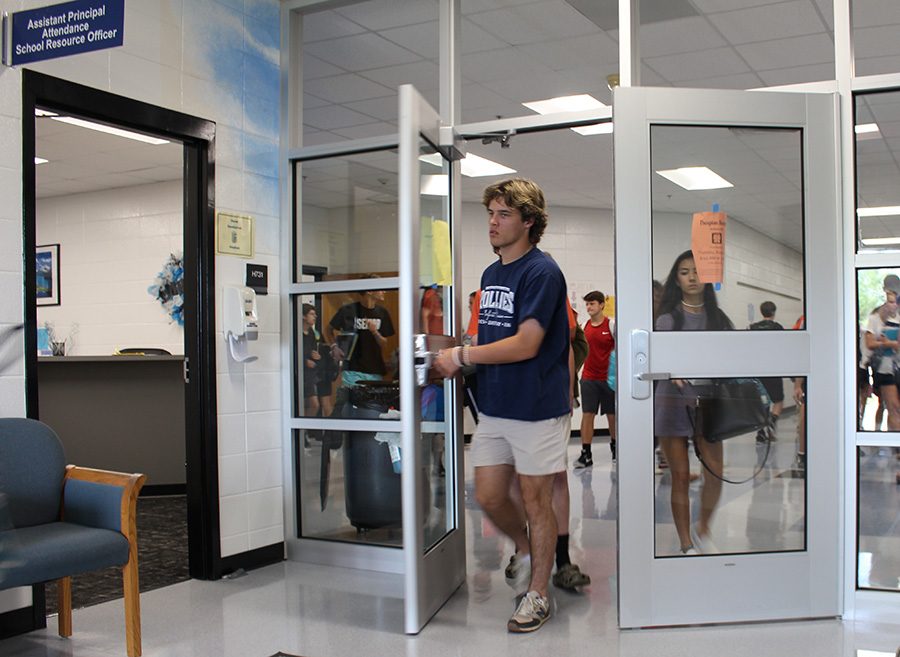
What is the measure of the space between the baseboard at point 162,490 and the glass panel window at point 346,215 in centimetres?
269

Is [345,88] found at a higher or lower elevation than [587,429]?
higher

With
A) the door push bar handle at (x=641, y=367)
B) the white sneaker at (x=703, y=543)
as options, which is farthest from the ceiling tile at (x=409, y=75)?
the white sneaker at (x=703, y=543)

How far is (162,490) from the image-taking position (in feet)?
20.6

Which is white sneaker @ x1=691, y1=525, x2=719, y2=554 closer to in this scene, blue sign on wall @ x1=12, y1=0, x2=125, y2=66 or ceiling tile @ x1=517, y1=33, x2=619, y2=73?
blue sign on wall @ x1=12, y1=0, x2=125, y2=66

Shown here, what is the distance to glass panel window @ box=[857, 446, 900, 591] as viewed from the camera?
3.38 metres

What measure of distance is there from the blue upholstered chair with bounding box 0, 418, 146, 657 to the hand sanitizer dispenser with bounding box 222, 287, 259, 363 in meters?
1.08

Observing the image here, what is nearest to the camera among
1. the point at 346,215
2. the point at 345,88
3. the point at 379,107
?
the point at 346,215

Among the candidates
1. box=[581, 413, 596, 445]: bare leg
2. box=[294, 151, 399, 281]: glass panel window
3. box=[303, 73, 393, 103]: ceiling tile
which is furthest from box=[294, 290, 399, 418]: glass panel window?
box=[581, 413, 596, 445]: bare leg

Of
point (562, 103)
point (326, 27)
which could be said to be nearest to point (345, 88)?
point (326, 27)

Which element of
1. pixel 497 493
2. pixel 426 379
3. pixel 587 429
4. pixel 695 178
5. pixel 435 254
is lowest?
pixel 587 429

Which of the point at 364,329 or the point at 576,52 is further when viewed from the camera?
the point at 576,52

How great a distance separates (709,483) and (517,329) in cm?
102

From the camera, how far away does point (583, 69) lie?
226 inches

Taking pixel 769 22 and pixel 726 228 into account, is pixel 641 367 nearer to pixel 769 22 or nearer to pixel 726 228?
pixel 726 228
